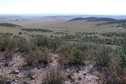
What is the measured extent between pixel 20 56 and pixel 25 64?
1629 millimetres

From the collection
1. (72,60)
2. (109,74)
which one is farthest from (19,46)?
(109,74)

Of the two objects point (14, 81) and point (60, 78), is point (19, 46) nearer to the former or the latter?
point (14, 81)

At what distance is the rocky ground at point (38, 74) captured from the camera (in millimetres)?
5508

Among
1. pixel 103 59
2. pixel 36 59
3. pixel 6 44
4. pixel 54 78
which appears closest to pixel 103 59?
pixel 103 59

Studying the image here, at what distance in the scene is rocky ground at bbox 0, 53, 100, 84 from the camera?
18.1 feet

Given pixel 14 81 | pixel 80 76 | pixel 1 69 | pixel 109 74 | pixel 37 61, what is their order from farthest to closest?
pixel 37 61, pixel 1 69, pixel 80 76, pixel 14 81, pixel 109 74

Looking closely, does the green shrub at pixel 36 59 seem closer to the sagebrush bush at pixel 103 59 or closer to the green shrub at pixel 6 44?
the sagebrush bush at pixel 103 59

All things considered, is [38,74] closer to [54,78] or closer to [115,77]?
[54,78]

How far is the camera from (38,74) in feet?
20.1

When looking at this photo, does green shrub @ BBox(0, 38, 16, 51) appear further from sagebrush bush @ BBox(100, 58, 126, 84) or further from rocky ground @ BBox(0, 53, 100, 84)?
sagebrush bush @ BBox(100, 58, 126, 84)

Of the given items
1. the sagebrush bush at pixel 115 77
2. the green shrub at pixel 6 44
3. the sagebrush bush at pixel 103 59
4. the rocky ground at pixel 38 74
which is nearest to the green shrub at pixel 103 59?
the sagebrush bush at pixel 103 59

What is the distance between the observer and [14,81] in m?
5.39

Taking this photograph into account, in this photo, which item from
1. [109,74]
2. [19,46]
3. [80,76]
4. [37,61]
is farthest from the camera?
[19,46]

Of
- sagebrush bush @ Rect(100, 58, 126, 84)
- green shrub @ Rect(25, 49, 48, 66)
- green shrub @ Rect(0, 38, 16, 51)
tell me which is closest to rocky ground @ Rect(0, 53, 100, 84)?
green shrub @ Rect(25, 49, 48, 66)
